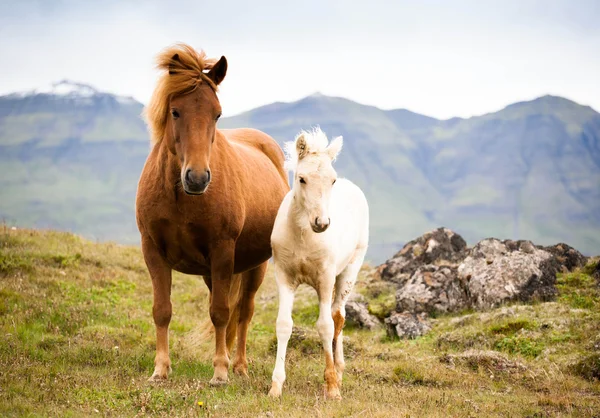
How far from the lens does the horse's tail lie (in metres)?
9.26

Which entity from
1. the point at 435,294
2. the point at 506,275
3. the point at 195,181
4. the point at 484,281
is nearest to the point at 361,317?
the point at 435,294

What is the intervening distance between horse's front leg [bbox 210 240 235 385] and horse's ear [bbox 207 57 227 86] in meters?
1.98

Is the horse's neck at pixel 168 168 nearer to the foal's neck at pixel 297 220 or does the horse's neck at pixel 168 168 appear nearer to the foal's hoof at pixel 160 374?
the foal's neck at pixel 297 220

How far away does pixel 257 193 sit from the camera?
8828 mm

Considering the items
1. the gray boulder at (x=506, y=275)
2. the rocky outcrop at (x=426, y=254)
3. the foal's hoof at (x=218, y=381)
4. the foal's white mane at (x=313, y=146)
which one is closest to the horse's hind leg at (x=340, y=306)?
the foal's hoof at (x=218, y=381)

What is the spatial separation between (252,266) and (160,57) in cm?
340

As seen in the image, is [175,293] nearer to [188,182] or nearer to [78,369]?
[78,369]

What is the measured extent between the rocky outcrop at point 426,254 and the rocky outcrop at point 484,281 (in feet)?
3.22

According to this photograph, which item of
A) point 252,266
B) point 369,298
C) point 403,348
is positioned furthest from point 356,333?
point 252,266

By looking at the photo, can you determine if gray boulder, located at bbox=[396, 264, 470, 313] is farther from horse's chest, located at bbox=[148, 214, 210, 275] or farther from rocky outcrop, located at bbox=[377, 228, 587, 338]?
horse's chest, located at bbox=[148, 214, 210, 275]

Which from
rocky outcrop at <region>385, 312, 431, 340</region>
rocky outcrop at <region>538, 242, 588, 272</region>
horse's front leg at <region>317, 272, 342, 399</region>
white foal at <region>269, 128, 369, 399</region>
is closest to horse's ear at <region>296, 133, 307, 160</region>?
white foal at <region>269, 128, 369, 399</region>

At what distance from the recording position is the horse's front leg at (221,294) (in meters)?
7.44

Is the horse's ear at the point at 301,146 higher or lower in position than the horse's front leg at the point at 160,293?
higher

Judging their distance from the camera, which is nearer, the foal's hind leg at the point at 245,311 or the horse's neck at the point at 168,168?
the horse's neck at the point at 168,168
